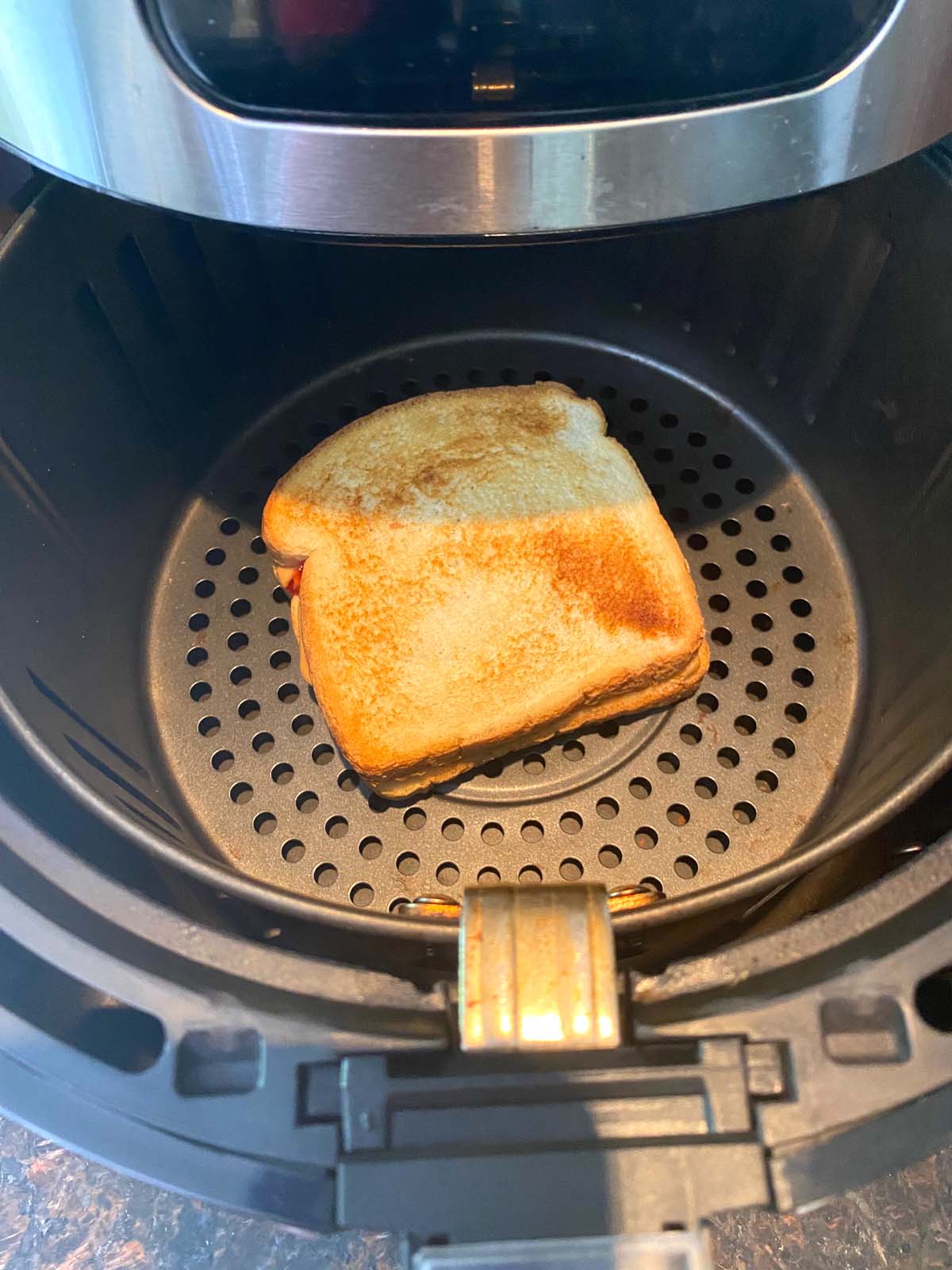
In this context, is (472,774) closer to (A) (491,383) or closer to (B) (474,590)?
(B) (474,590)

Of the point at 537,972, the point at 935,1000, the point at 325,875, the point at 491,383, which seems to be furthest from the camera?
the point at 491,383

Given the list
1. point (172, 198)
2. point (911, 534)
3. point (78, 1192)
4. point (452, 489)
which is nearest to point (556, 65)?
point (172, 198)

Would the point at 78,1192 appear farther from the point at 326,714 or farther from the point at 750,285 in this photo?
the point at 750,285

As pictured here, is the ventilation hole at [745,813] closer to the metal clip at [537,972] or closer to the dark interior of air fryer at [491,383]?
the dark interior of air fryer at [491,383]

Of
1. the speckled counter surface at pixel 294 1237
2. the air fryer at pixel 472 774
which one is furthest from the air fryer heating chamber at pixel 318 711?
the speckled counter surface at pixel 294 1237

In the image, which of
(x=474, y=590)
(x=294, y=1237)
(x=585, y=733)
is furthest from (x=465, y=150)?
(x=294, y=1237)

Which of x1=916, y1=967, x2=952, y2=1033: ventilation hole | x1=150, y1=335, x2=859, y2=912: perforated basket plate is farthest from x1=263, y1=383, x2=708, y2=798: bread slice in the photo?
x1=916, y1=967, x2=952, y2=1033: ventilation hole
